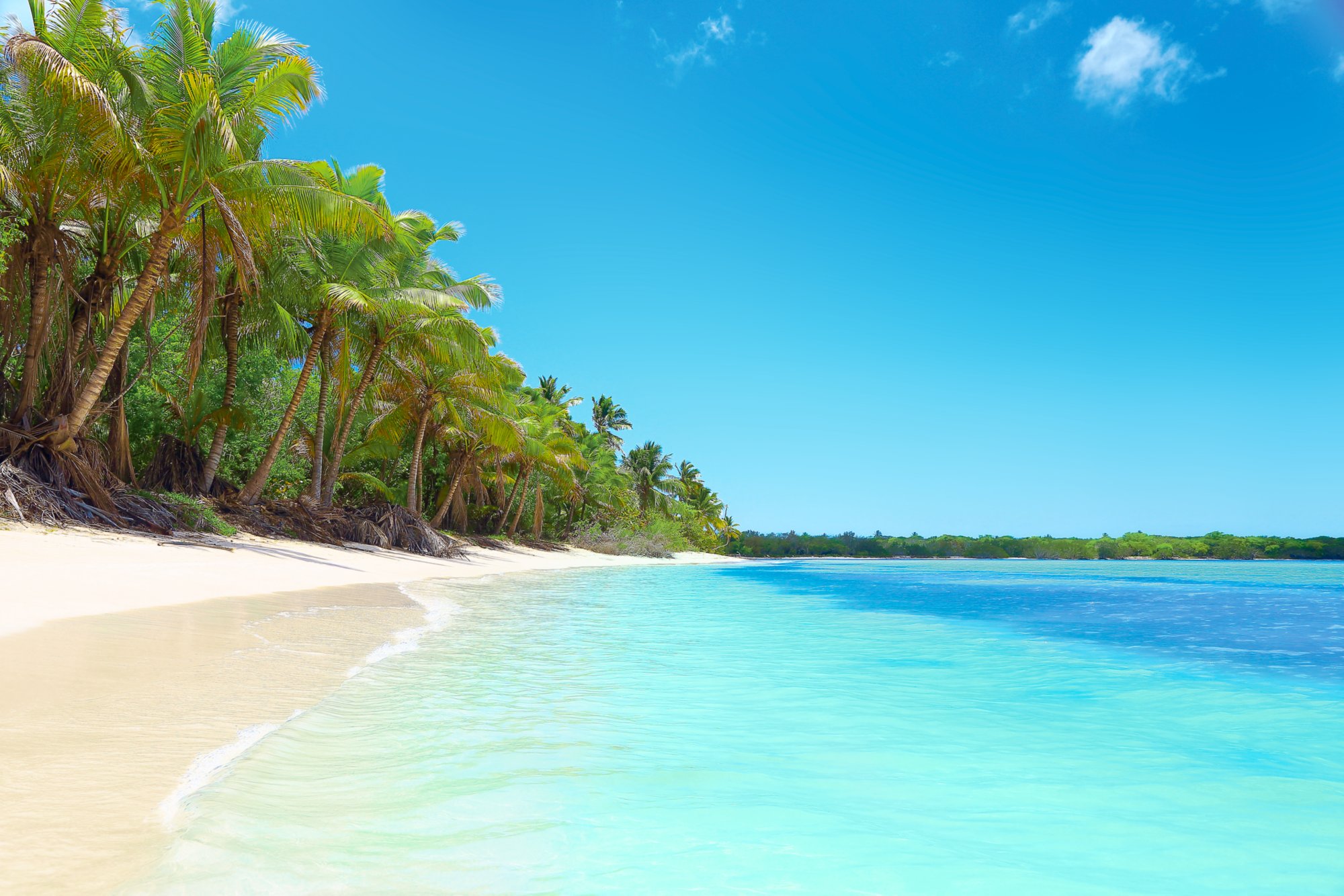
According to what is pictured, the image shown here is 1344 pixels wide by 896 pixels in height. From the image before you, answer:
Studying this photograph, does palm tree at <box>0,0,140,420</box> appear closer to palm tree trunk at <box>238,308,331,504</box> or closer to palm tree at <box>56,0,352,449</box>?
palm tree at <box>56,0,352,449</box>

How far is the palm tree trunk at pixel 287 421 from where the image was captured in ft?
57.6

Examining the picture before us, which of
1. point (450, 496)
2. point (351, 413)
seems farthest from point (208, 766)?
point (450, 496)

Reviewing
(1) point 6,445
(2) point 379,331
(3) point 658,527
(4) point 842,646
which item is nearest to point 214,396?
(2) point 379,331

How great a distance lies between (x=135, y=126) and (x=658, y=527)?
37986 millimetres

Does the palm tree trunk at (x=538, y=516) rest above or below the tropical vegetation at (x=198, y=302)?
below

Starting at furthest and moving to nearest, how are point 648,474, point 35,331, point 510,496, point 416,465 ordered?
point 648,474 < point 510,496 < point 416,465 < point 35,331

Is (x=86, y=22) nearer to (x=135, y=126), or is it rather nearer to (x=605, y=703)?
(x=135, y=126)

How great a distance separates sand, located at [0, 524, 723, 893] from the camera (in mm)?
2396

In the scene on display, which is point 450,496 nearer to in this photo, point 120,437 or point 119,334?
point 120,437

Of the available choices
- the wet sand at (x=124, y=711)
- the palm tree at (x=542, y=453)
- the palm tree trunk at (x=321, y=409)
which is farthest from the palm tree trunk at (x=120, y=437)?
the palm tree at (x=542, y=453)

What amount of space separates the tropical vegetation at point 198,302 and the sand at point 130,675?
3210 mm

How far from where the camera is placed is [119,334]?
1217 cm

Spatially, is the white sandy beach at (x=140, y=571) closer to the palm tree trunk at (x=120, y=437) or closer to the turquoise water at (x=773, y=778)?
the palm tree trunk at (x=120, y=437)

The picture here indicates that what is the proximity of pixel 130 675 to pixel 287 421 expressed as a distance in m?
14.0
